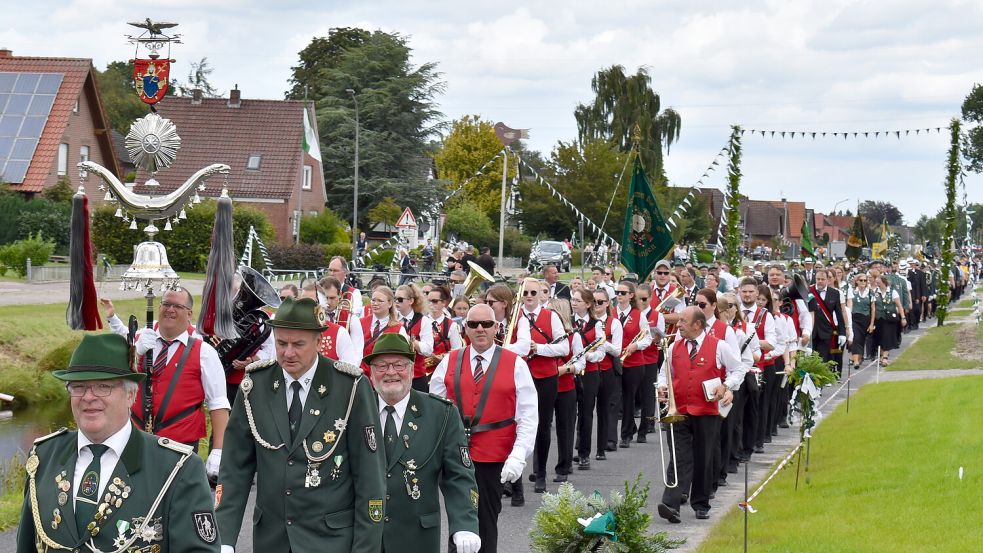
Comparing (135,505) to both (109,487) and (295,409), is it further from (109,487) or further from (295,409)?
(295,409)

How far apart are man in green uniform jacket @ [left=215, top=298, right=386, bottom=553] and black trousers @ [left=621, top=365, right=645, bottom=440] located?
35.5 ft

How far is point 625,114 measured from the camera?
74.5 metres

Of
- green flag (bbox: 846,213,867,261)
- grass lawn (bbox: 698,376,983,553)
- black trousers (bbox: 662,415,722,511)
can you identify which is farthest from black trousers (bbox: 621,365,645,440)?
green flag (bbox: 846,213,867,261)

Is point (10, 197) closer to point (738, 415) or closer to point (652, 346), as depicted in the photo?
point (652, 346)

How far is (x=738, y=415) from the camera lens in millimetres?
13922

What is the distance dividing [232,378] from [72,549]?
7849mm

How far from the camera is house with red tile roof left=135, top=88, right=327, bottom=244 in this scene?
201 ft

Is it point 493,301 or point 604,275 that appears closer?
point 493,301

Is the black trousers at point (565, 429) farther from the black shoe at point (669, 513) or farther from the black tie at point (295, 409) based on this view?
the black tie at point (295, 409)

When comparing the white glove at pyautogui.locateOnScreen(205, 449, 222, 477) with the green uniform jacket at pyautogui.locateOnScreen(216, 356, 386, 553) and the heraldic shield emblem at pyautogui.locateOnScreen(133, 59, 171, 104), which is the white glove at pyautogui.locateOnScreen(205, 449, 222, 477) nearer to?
the green uniform jacket at pyautogui.locateOnScreen(216, 356, 386, 553)

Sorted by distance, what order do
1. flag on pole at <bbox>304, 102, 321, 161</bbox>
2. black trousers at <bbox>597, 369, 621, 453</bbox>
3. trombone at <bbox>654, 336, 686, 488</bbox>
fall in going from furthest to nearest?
1. flag on pole at <bbox>304, 102, 321, 161</bbox>
2. black trousers at <bbox>597, 369, 621, 453</bbox>
3. trombone at <bbox>654, 336, 686, 488</bbox>

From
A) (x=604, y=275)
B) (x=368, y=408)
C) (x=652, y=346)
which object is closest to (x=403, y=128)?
(x=604, y=275)

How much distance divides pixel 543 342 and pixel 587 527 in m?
7.11

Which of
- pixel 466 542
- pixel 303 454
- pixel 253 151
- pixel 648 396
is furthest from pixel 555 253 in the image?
pixel 303 454
